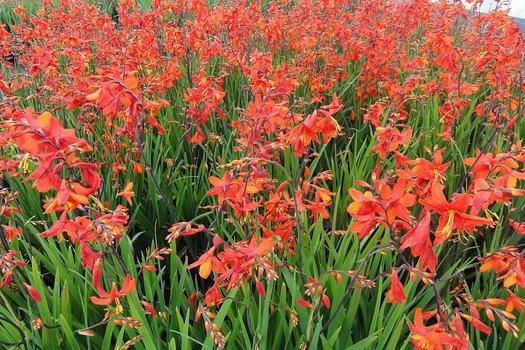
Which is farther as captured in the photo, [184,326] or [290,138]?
[290,138]

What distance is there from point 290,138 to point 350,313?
2.03 ft

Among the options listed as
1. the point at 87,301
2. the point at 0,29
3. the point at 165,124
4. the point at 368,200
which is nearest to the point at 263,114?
the point at 368,200

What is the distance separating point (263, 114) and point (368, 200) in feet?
2.43

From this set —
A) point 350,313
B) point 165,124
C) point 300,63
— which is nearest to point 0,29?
point 165,124

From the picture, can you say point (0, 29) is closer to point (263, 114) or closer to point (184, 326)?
point (263, 114)

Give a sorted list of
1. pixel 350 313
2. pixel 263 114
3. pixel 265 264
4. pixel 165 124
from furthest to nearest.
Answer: pixel 165 124 → pixel 263 114 → pixel 350 313 → pixel 265 264

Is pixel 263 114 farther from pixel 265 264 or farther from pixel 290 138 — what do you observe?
pixel 265 264

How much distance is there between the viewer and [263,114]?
1.69 m

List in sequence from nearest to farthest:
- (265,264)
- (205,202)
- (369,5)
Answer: (265,264) → (205,202) → (369,5)

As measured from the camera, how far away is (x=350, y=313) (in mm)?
1530

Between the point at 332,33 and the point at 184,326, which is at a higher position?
the point at 332,33

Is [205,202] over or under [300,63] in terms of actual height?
under

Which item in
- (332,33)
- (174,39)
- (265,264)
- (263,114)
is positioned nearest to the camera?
(265,264)

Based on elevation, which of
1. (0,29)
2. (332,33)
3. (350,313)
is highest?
(332,33)
